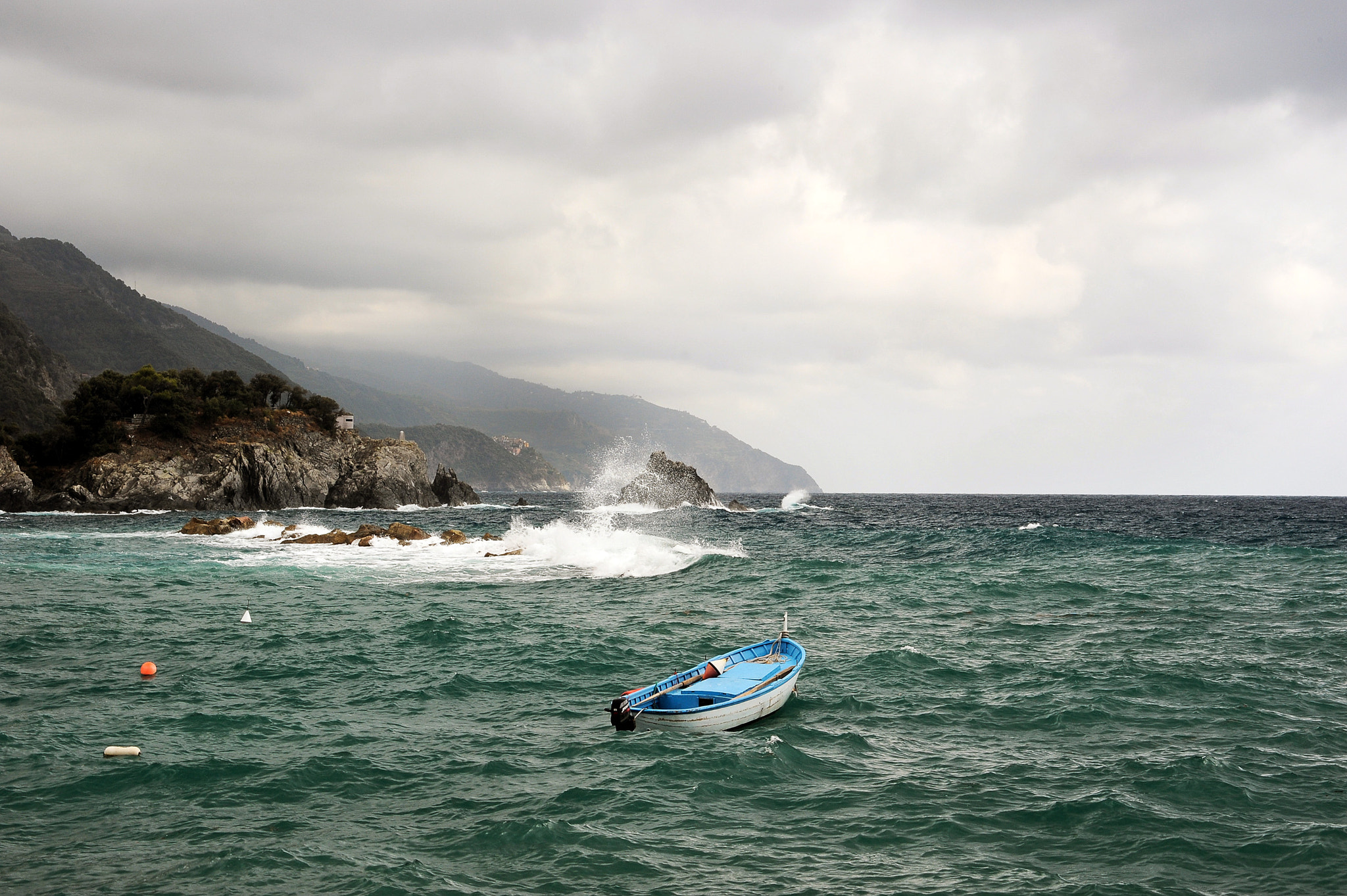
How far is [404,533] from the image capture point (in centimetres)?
5306

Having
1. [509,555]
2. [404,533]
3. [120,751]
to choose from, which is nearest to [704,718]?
[120,751]

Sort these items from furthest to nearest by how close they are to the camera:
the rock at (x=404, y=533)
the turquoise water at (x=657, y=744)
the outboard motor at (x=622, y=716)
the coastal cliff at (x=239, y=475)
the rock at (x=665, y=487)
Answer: the rock at (x=665, y=487), the coastal cliff at (x=239, y=475), the rock at (x=404, y=533), the outboard motor at (x=622, y=716), the turquoise water at (x=657, y=744)

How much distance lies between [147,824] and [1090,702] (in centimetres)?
1845

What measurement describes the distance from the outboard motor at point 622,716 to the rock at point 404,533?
40.9 metres

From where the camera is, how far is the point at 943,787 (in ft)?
41.5

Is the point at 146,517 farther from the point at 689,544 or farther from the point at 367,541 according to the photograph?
the point at 689,544

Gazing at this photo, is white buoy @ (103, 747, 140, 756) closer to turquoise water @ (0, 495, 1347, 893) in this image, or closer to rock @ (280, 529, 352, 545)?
turquoise water @ (0, 495, 1347, 893)

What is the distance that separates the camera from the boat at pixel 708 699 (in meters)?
15.5

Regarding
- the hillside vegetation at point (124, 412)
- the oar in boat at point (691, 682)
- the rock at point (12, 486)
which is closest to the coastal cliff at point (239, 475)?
the rock at point (12, 486)

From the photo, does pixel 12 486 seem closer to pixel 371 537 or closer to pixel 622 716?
pixel 371 537

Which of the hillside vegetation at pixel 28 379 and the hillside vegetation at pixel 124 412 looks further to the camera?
the hillside vegetation at pixel 28 379

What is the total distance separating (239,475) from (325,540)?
59.1 m

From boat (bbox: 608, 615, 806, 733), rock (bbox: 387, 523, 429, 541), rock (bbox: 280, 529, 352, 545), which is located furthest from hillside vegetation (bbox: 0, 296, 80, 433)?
boat (bbox: 608, 615, 806, 733)

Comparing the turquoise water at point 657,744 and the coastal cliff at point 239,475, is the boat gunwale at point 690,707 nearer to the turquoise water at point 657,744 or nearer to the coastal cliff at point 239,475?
the turquoise water at point 657,744
